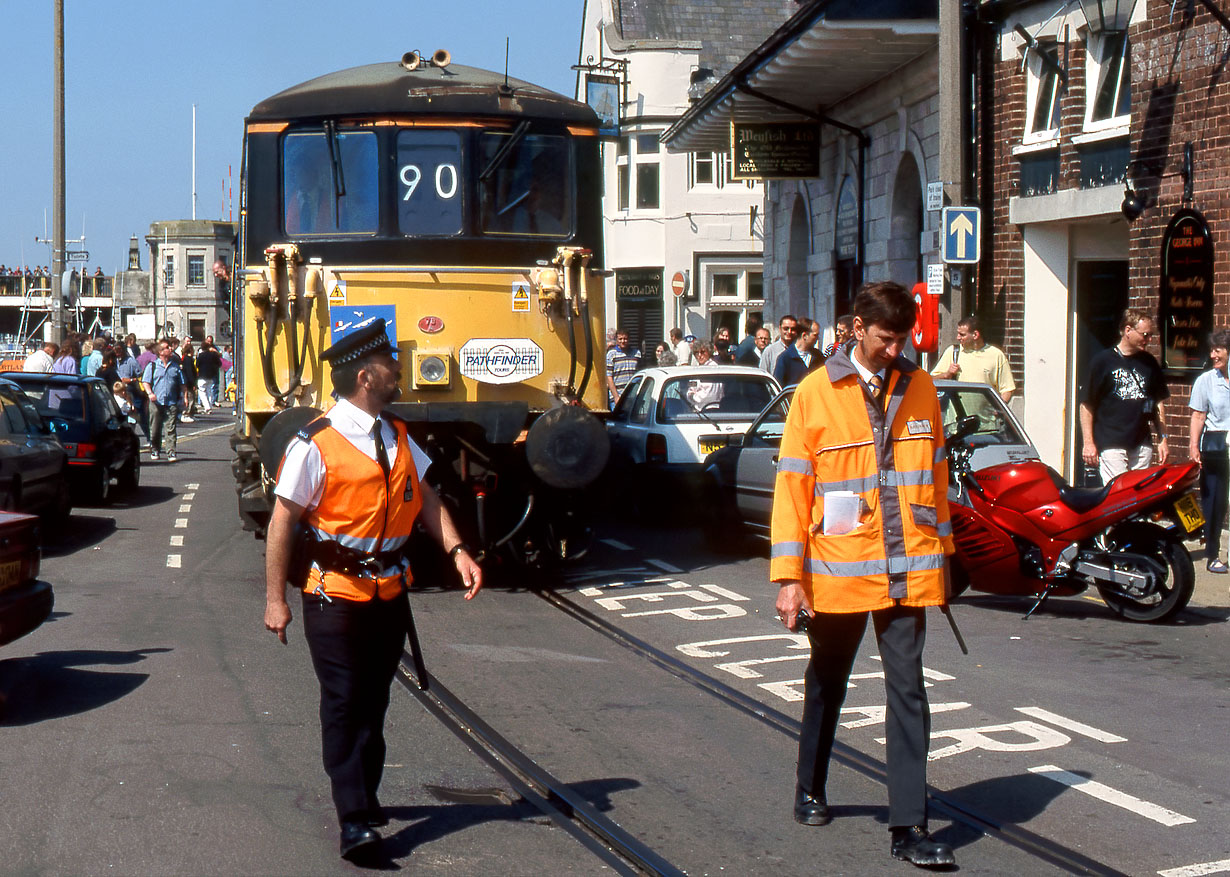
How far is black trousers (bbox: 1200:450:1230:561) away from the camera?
39.5 feet

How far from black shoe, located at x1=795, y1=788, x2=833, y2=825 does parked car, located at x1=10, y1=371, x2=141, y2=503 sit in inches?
517

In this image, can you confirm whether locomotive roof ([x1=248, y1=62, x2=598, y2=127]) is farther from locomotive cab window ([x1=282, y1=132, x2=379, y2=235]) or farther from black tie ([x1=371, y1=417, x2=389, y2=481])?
black tie ([x1=371, y1=417, x2=389, y2=481])

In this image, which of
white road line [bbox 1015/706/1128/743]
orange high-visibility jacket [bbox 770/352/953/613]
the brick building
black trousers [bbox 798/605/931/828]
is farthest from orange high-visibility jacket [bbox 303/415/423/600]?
the brick building

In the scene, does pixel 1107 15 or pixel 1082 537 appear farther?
pixel 1107 15

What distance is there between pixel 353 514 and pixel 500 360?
6552 millimetres

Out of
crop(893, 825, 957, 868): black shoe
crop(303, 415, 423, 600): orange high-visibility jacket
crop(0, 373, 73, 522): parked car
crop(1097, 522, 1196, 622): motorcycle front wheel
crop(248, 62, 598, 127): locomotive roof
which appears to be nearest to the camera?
crop(893, 825, 957, 868): black shoe

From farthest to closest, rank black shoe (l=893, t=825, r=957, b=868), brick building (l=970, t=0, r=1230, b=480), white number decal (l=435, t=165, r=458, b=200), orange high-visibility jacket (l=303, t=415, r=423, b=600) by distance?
brick building (l=970, t=0, r=1230, b=480), white number decal (l=435, t=165, r=458, b=200), orange high-visibility jacket (l=303, t=415, r=423, b=600), black shoe (l=893, t=825, r=957, b=868)

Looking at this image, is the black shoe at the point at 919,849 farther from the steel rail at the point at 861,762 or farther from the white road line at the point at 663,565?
the white road line at the point at 663,565

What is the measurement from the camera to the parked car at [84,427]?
17359 millimetres

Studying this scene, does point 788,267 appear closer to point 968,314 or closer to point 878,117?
point 878,117

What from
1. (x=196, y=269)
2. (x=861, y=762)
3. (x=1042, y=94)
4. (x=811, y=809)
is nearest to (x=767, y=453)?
(x=861, y=762)

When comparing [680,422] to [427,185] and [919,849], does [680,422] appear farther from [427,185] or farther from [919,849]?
[919,849]

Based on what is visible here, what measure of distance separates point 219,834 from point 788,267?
24.9 meters

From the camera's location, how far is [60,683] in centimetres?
805
